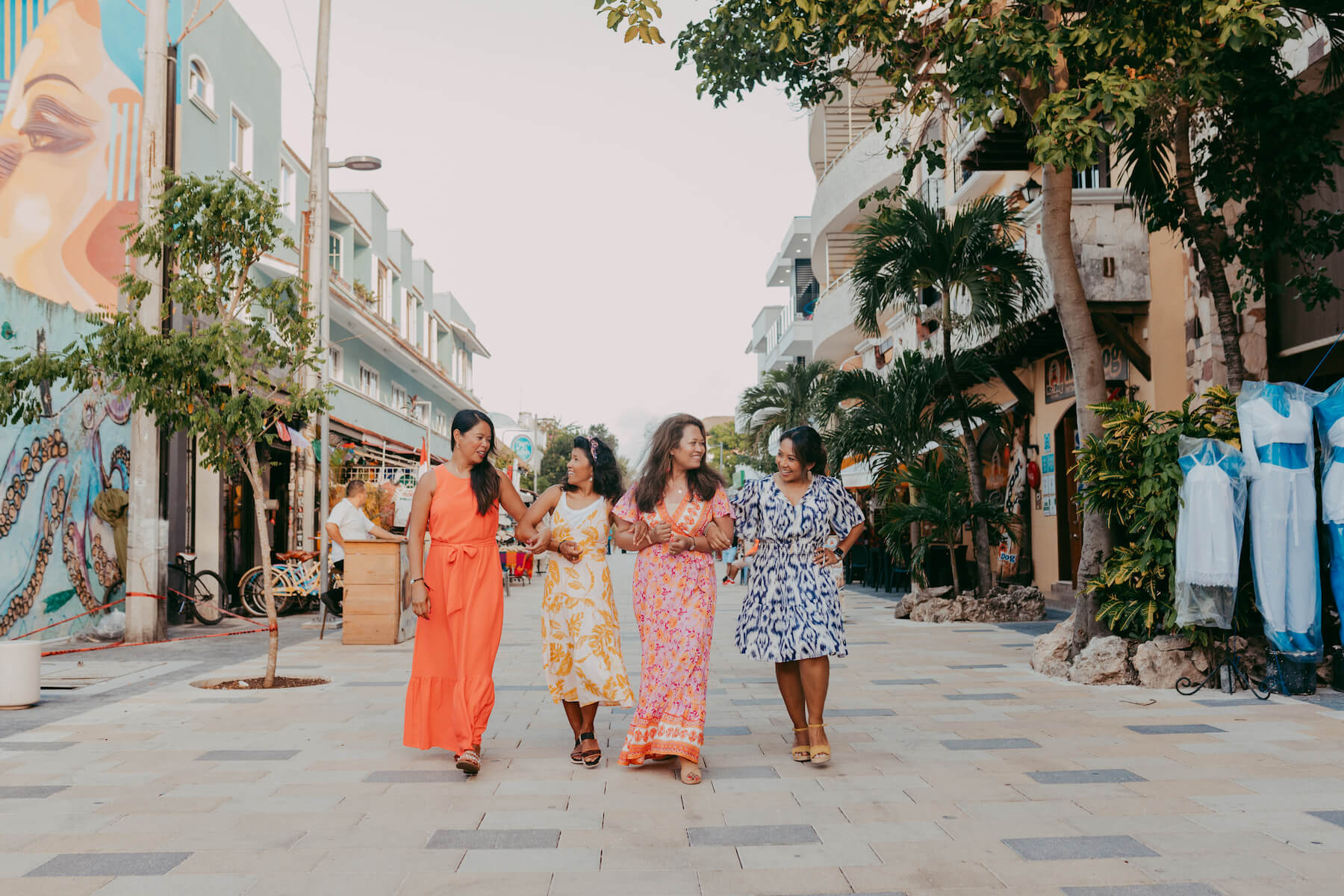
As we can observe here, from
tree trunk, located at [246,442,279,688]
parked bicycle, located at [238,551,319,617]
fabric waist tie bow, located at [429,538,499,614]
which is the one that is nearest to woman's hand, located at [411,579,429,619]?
fabric waist tie bow, located at [429,538,499,614]

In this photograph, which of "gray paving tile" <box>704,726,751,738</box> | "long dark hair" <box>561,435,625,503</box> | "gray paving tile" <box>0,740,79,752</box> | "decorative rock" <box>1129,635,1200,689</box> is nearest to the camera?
"long dark hair" <box>561,435,625,503</box>

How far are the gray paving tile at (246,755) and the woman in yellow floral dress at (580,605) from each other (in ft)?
5.03

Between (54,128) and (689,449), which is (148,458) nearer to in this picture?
(54,128)

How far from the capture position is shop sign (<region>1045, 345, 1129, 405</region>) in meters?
14.4

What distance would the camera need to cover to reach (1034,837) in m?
4.37

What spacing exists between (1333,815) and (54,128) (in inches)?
558

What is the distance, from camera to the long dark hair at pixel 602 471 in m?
6.11

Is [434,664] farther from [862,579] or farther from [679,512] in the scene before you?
[862,579]

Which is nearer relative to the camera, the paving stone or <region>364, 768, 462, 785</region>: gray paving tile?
the paving stone

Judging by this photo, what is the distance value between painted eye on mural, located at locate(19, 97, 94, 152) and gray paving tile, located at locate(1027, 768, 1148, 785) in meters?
12.9

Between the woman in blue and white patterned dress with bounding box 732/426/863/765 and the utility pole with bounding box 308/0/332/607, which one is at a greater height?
the utility pole with bounding box 308/0/332/607

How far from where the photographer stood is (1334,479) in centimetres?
760

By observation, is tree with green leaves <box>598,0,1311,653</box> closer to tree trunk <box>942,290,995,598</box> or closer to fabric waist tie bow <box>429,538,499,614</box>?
fabric waist tie bow <box>429,538,499,614</box>

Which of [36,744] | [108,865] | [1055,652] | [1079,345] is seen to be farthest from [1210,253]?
[36,744]
